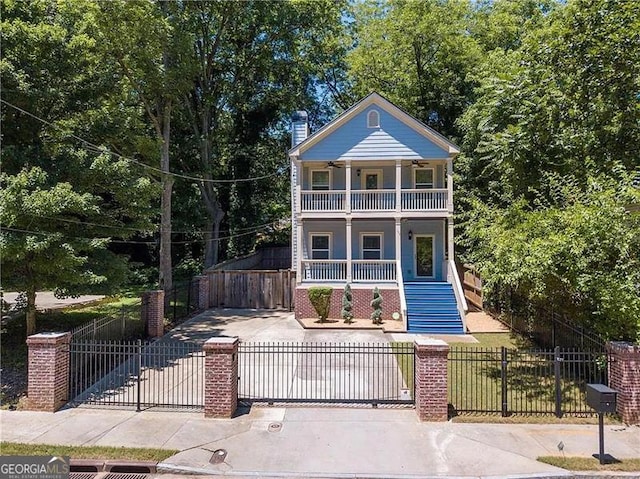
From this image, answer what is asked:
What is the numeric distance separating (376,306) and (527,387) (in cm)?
772

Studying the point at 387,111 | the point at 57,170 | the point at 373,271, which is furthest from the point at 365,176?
the point at 57,170

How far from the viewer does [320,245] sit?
69.9 feet

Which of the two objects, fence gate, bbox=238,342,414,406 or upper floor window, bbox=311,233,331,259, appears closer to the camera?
fence gate, bbox=238,342,414,406

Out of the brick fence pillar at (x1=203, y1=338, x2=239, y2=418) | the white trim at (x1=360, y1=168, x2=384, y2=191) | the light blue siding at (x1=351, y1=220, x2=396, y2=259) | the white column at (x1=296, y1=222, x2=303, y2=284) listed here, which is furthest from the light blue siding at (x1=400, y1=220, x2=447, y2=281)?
the brick fence pillar at (x1=203, y1=338, x2=239, y2=418)

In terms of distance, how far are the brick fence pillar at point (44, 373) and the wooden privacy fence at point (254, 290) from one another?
1188cm

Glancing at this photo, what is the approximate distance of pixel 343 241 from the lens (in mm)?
21078

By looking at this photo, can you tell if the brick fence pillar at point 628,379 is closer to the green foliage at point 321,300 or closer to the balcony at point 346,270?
the green foliage at point 321,300

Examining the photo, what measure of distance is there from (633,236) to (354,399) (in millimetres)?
6612

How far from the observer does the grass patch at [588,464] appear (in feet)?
21.4

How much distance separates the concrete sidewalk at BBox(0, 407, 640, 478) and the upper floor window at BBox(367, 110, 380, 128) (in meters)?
13.7

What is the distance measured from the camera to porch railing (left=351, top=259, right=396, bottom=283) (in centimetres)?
1870

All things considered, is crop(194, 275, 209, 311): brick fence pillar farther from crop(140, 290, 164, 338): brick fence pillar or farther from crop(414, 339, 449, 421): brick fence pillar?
crop(414, 339, 449, 421): brick fence pillar

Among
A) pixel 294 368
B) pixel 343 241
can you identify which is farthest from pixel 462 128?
pixel 294 368

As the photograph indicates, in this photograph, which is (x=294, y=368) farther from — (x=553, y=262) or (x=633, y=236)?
(x=633, y=236)
